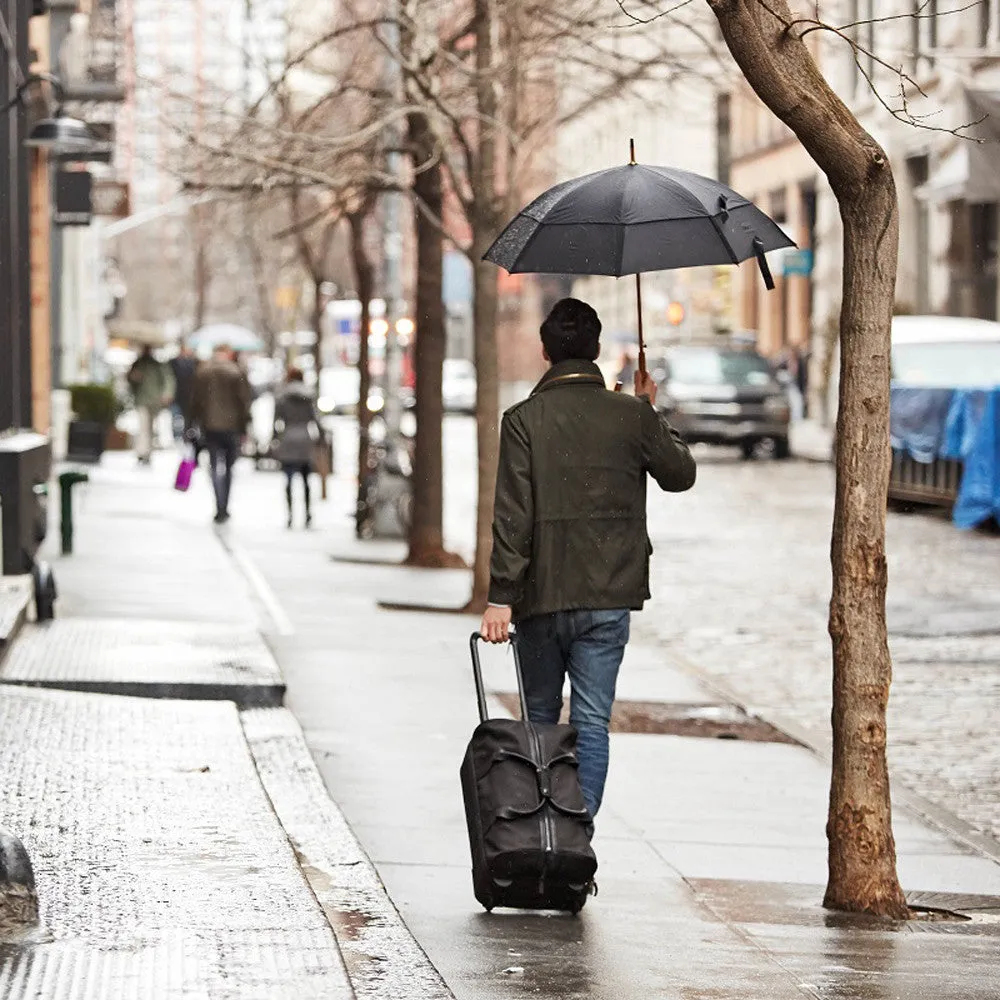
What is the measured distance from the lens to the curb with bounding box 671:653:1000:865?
27.5 feet

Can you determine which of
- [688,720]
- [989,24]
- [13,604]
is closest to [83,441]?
[13,604]

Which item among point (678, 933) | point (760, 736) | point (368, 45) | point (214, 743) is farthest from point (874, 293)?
point (368, 45)

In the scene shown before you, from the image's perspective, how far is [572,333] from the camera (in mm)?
6949

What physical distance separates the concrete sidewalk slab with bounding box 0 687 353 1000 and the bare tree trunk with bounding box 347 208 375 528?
47.6 feet

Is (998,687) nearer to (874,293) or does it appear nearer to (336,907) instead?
(874,293)

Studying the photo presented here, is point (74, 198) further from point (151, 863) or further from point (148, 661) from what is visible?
point (151, 863)

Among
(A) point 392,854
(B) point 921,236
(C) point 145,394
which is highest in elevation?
(B) point 921,236

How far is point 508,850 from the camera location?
6.39m

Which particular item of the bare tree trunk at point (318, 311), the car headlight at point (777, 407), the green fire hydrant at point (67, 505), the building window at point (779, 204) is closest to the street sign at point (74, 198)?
the bare tree trunk at point (318, 311)

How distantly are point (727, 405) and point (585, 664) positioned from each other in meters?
30.4

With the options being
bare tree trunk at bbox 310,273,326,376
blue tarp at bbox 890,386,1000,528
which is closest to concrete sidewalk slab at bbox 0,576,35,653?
blue tarp at bbox 890,386,1000,528

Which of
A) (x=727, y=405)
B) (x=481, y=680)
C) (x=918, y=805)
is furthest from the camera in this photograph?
(x=727, y=405)

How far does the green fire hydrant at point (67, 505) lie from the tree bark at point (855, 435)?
36.7 feet

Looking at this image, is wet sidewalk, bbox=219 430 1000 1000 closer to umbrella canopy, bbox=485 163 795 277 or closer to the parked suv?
umbrella canopy, bbox=485 163 795 277
